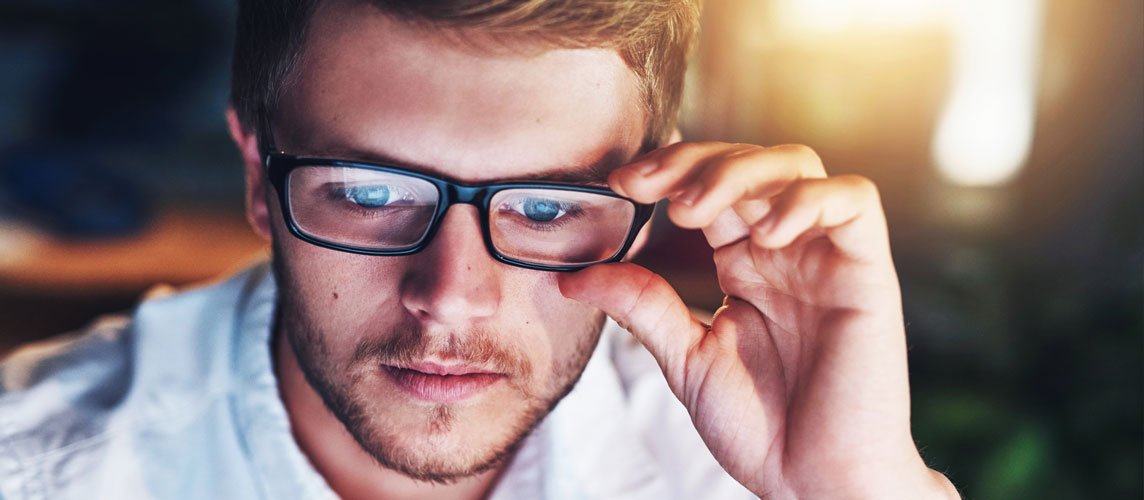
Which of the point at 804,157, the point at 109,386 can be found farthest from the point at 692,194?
the point at 109,386

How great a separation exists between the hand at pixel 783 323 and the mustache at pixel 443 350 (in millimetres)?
143

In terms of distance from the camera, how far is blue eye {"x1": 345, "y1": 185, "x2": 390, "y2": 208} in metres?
1.03

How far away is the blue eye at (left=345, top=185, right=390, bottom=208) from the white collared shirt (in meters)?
0.56

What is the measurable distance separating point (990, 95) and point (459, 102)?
3400 mm

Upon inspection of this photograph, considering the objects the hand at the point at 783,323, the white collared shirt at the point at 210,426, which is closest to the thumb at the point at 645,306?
the hand at the point at 783,323

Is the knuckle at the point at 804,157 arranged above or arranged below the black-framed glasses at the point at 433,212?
above

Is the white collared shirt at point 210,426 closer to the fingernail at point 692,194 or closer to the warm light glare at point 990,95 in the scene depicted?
the fingernail at point 692,194

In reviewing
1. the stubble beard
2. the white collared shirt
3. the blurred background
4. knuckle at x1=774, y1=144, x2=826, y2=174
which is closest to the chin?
the stubble beard

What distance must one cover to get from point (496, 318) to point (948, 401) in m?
1.52

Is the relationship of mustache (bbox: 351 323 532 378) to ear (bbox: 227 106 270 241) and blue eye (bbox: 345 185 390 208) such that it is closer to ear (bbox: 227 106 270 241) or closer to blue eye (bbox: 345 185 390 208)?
blue eye (bbox: 345 185 390 208)

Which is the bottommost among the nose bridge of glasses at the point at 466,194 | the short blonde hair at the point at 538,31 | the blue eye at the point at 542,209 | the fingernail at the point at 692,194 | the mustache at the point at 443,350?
the mustache at the point at 443,350

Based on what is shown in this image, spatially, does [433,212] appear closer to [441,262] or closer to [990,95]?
[441,262]

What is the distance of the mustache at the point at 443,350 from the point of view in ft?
3.48

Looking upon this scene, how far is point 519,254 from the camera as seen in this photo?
41.7 inches
